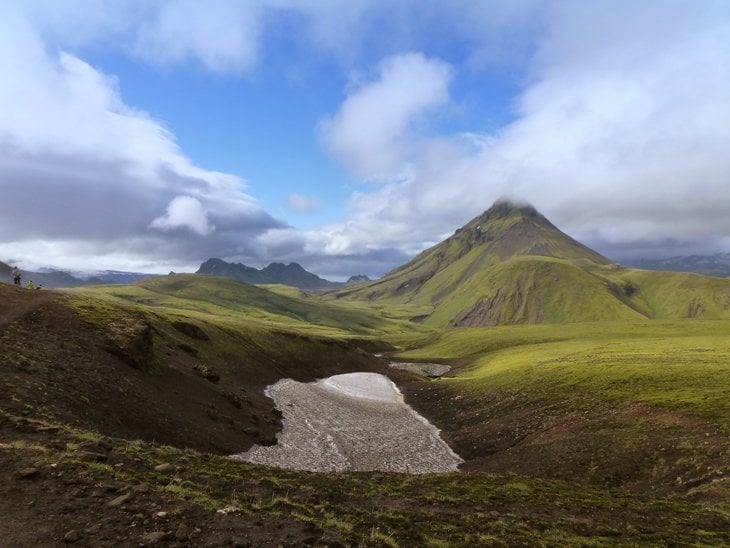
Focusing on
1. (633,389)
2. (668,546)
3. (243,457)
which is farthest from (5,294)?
(633,389)

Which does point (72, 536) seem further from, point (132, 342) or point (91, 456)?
point (132, 342)

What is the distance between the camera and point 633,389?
184ft

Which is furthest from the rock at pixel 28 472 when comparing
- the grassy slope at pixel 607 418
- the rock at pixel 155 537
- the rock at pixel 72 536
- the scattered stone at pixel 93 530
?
the grassy slope at pixel 607 418

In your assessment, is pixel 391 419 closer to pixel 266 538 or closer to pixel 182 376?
pixel 182 376

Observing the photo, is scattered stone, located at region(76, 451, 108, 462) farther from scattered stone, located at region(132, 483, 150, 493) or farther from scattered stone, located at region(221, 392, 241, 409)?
scattered stone, located at region(221, 392, 241, 409)

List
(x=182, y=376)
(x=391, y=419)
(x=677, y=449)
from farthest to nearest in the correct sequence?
(x=391, y=419)
(x=182, y=376)
(x=677, y=449)

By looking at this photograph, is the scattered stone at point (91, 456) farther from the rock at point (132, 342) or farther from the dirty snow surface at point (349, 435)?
the rock at point (132, 342)

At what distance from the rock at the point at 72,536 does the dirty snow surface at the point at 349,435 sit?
26.5m

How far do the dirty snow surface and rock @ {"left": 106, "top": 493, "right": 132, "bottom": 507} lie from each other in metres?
23.4

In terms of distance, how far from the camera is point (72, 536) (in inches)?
601

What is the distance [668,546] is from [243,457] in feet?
111

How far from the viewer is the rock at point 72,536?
1512cm

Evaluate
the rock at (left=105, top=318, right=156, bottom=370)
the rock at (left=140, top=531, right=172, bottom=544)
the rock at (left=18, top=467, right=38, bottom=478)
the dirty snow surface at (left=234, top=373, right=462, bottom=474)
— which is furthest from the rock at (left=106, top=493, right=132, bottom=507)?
the rock at (left=105, top=318, right=156, bottom=370)

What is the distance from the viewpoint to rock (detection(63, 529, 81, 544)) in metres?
15.1
